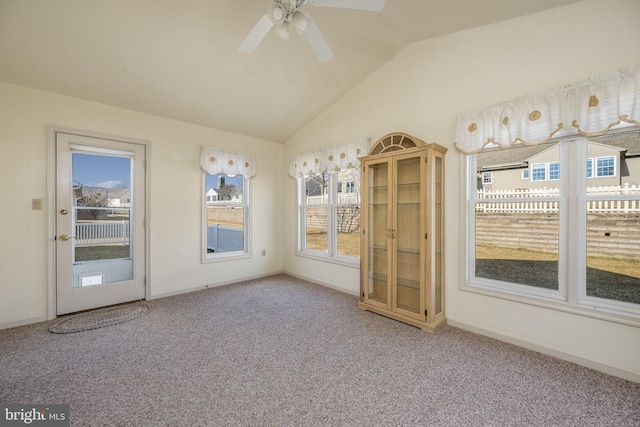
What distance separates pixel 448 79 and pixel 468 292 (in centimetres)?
231

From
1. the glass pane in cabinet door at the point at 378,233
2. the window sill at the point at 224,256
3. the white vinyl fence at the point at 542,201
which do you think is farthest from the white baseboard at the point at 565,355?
the window sill at the point at 224,256

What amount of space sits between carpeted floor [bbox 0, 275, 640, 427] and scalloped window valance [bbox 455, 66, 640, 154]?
75.6 inches

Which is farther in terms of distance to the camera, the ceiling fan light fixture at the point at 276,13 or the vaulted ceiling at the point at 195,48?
the vaulted ceiling at the point at 195,48

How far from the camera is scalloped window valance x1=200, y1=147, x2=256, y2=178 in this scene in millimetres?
4152

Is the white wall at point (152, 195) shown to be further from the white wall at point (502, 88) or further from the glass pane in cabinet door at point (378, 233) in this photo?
the glass pane in cabinet door at point (378, 233)

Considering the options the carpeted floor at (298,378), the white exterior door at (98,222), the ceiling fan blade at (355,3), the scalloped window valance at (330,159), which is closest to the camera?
the carpeted floor at (298,378)

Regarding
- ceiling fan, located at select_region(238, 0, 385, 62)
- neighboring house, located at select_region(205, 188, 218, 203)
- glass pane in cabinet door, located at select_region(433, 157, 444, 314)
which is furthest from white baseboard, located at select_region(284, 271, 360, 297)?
ceiling fan, located at select_region(238, 0, 385, 62)

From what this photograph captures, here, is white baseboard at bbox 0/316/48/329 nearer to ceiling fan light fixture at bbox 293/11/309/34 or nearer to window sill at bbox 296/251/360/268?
window sill at bbox 296/251/360/268

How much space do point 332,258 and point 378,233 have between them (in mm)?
1190

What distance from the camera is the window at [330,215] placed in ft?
13.5

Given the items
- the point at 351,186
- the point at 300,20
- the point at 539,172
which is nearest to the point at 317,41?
the point at 300,20

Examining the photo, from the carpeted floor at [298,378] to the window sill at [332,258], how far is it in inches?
40.8

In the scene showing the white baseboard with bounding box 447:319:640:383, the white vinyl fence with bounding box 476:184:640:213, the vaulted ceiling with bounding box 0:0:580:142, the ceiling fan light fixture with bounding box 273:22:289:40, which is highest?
the vaulted ceiling with bounding box 0:0:580:142

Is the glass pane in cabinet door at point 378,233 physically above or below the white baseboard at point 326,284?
above
